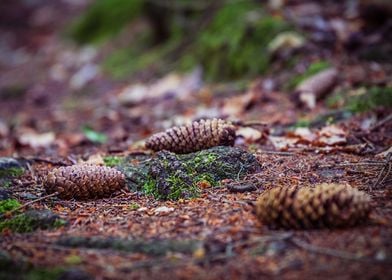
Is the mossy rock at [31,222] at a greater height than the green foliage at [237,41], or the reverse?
the green foliage at [237,41]

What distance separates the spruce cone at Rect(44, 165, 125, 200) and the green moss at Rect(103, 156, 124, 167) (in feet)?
1.12

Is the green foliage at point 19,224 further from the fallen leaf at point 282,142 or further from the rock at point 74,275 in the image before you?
the fallen leaf at point 282,142

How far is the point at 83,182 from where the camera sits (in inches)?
83.0

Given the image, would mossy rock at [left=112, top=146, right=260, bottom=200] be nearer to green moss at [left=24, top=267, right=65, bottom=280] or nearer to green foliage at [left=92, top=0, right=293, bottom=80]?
green moss at [left=24, top=267, right=65, bottom=280]

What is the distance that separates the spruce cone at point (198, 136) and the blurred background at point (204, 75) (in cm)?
47

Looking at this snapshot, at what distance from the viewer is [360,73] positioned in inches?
143

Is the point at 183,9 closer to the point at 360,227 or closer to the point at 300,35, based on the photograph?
the point at 300,35

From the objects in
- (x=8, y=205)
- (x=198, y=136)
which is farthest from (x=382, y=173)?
(x=8, y=205)

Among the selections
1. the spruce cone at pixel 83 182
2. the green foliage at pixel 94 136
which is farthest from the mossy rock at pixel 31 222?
the green foliage at pixel 94 136

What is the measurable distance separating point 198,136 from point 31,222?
3.19 feet

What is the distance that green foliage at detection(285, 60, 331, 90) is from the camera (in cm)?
377

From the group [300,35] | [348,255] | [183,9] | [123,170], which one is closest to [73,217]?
[123,170]

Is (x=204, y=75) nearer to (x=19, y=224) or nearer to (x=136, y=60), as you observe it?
(x=136, y=60)

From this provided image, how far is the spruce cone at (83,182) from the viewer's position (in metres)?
2.09
